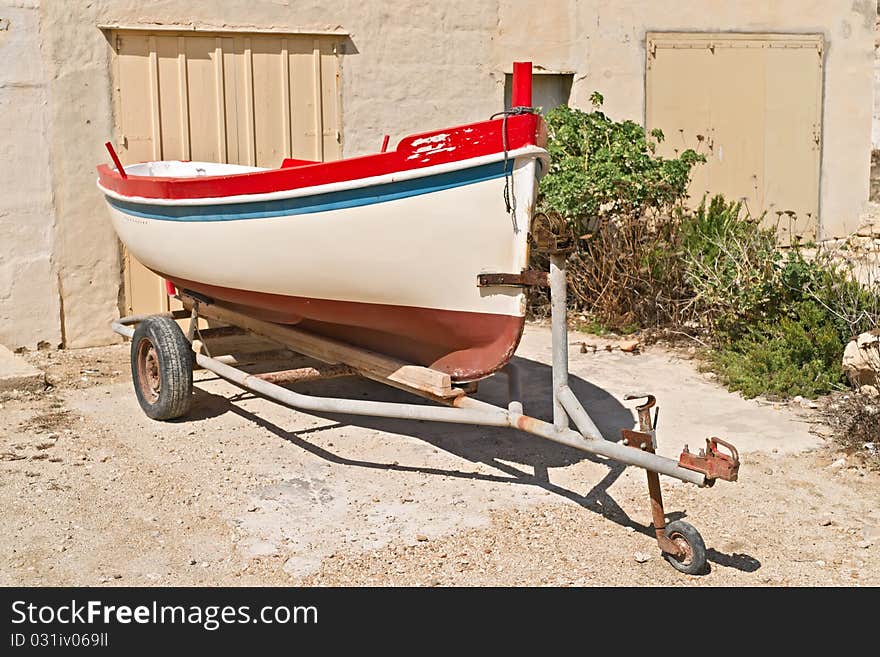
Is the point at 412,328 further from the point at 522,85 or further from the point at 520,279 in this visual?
the point at 522,85

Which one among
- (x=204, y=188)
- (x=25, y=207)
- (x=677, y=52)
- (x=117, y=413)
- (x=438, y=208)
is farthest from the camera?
(x=677, y=52)

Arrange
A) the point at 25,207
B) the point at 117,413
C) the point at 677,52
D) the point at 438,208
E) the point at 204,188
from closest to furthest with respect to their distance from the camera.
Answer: the point at 438,208 → the point at 204,188 → the point at 117,413 → the point at 25,207 → the point at 677,52

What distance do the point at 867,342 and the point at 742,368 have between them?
38.8 inches

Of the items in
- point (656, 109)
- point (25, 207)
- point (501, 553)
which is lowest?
point (501, 553)

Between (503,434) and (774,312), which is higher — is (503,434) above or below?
below

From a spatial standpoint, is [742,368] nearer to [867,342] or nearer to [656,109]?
[867,342]

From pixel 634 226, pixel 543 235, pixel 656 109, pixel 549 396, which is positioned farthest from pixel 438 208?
pixel 656 109

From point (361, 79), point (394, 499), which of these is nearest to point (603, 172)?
point (361, 79)

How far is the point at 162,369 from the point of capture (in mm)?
6074

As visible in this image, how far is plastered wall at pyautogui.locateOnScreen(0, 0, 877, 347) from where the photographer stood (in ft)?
25.1

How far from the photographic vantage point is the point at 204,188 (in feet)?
18.8

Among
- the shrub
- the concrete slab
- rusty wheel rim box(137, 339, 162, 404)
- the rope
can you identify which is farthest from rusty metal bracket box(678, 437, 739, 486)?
the concrete slab

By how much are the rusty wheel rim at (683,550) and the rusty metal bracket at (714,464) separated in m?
0.34

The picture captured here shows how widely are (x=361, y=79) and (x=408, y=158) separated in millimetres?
4350
